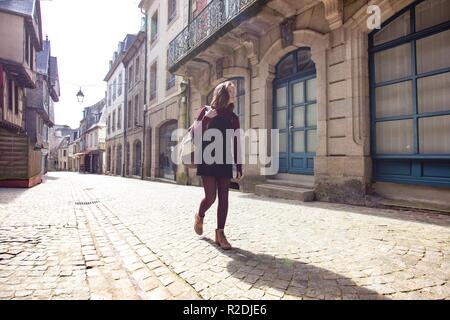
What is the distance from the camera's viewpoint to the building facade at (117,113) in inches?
895

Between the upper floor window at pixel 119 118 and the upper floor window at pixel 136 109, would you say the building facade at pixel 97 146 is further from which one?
the upper floor window at pixel 136 109

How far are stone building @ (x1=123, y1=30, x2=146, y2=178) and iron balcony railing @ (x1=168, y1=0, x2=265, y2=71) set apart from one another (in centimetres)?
716

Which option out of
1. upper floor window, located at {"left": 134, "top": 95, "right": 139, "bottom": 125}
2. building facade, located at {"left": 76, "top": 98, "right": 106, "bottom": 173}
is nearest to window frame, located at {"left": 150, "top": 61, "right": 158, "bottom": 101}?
upper floor window, located at {"left": 134, "top": 95, "right": 139, "bottom": 125}

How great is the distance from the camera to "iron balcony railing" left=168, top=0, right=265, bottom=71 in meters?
7.29

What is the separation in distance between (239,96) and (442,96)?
5.66 metres

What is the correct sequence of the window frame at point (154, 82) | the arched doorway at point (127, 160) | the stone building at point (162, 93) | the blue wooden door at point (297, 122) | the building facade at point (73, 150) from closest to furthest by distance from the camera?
the blue wooden door at point (297, 122) < the stone building at point (162, 93) < the window frame at point (154, 82) < the arched doorway at point (127, 160) < the building facade at point (73, 150)

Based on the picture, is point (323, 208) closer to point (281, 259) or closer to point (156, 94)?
point (281, 259)

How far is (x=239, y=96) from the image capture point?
898 centimetres

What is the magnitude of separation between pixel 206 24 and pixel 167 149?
22.8 ft

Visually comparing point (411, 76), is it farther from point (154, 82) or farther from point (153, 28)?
point (153, 28)

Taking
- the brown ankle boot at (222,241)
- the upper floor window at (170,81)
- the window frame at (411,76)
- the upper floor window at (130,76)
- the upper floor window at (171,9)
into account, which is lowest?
the brown ankle boot at (222,241)

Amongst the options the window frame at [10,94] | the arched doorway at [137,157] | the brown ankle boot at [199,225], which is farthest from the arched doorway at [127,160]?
the brown ankle boot at [199,225]

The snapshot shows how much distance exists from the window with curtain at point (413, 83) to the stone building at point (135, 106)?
1392 cm
